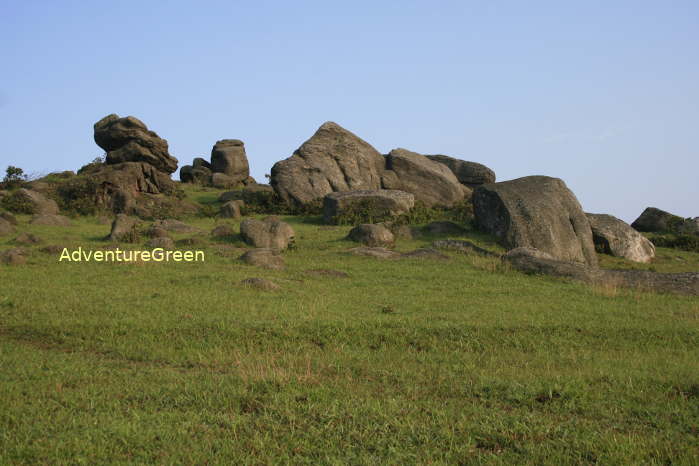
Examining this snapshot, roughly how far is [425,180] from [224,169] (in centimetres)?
1786

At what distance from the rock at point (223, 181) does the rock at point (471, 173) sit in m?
15.7

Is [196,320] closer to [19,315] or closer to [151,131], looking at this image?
[19,315]

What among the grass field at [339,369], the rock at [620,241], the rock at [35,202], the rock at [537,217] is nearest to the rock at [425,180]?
the rock at [537,217]

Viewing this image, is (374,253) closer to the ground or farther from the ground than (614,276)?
farther from the ground

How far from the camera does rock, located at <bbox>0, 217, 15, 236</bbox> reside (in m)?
29.4

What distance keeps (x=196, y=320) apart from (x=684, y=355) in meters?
9.33

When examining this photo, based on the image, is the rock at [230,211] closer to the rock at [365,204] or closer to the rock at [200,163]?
the rock at [365,204]

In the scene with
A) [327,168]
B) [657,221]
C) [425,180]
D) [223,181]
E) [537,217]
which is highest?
[327,168]

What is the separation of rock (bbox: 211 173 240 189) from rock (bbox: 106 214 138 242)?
68.6 ft

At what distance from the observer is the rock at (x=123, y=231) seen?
27.5 metres

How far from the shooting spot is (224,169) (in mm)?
52688

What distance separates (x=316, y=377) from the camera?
10.3 m

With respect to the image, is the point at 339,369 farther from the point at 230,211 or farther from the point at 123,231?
the point at 230,211

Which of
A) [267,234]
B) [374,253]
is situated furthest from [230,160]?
[374,253]
